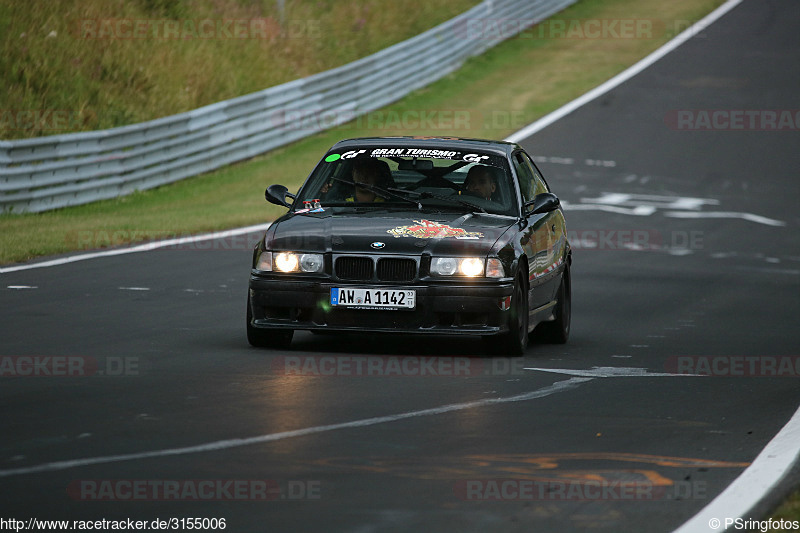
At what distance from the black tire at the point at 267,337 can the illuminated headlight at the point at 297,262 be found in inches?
15.5

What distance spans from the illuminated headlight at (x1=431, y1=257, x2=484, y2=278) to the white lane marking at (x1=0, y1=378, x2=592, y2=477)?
A: 3.62ft

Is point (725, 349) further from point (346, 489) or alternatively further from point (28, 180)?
point (28, 180)

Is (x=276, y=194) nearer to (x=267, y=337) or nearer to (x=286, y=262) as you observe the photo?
(x=286, y=262)

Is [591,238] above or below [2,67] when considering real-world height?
below

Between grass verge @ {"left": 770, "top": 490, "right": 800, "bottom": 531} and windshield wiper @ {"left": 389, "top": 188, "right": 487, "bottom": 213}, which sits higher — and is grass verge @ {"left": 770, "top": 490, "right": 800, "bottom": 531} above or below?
below

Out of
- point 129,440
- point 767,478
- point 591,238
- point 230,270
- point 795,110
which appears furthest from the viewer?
point 795,110

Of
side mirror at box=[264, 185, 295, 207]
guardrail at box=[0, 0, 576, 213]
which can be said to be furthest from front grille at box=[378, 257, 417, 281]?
guardrail at box=[0, 0, 576, 213]

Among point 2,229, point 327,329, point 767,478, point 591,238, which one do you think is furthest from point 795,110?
point 767,478

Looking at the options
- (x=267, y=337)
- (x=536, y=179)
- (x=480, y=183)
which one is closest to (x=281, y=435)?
(x=267, y=337)

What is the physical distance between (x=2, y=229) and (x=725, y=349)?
405 inches

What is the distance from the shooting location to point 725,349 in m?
11.4

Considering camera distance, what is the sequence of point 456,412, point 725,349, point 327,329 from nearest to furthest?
point 456,412
point 327,329
point 725,349

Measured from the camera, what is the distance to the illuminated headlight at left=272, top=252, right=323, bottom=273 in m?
10.2

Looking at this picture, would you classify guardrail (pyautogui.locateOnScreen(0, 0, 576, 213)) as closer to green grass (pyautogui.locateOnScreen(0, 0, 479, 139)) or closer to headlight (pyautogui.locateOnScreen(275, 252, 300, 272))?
green grass (pyautogui.locateOnScreen(0, 0, 479, 139))
